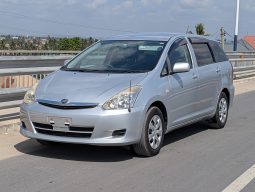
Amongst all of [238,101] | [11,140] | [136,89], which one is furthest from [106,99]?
[238,101]

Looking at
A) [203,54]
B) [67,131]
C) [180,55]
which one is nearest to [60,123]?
[67,131]

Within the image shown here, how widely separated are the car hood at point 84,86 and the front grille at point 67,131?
1.12 ft

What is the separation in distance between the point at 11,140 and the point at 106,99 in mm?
2145

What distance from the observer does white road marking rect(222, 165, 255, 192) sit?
18.1 feet

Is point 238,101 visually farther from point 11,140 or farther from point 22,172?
point 22,172

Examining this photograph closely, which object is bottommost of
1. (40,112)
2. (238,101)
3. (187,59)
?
(238,101)

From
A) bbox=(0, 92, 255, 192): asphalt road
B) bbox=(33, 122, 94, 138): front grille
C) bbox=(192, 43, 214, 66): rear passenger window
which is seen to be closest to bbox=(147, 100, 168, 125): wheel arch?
bbox=(0, 92, 255, 192): asphalt road

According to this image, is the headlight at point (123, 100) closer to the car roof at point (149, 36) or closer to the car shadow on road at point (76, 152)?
the car shadow on road at point (76, 152)

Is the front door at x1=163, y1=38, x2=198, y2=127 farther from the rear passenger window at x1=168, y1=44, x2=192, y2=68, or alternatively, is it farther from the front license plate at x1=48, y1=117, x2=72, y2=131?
the front license plate at x1=48, y1=117, x2=72, y2=131

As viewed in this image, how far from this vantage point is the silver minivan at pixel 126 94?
624 centimetres

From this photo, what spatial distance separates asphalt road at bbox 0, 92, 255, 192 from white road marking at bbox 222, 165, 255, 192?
62mm

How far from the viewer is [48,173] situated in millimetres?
5949

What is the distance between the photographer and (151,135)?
681 centimetres

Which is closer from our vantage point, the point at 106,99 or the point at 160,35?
the point at 106,99
